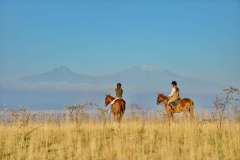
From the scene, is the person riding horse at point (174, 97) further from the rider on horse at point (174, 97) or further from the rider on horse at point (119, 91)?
the rider on horse at point (119, 91)

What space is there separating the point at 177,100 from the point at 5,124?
10.9m

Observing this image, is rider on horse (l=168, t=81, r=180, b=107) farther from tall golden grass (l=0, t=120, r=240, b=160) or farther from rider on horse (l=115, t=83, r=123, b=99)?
tall golden grass (l=0, t=120, r=240, b=160)

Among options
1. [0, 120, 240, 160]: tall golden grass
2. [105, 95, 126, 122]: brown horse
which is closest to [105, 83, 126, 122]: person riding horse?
[105, 95, 126, 122]: brown horse

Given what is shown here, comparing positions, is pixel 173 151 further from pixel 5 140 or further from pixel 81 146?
pixel 5 140

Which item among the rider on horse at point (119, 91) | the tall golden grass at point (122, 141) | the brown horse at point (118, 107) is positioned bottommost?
the tall golden grass at point (122, 141)

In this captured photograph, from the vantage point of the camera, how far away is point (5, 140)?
1622cm

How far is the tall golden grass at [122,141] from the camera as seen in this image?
14.0 m

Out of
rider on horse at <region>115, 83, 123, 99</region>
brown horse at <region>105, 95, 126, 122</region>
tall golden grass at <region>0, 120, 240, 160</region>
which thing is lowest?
tall golden grass at <region>0, 120, 240, 160</region>

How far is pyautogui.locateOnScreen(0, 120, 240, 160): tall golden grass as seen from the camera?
46.0 ft

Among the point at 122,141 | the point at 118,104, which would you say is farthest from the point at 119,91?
the point at 122,141

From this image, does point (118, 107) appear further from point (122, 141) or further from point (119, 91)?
point (122, 141)

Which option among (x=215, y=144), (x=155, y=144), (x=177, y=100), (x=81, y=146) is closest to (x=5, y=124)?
(x=81, y=146)

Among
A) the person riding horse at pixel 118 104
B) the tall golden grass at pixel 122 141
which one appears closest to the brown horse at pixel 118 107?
the person riding horse at pixel 118 104

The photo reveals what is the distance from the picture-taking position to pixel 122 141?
15.2m
